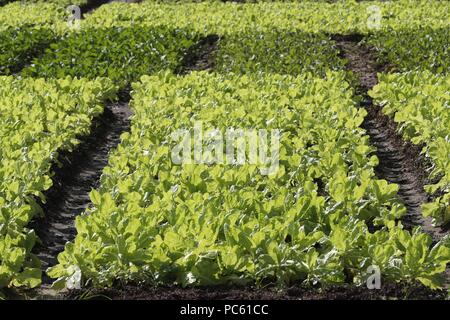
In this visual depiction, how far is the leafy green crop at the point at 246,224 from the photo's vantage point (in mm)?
5543

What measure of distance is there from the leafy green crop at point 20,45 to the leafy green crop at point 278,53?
392 centimetres

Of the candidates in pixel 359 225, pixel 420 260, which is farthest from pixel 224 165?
pixel 420 260

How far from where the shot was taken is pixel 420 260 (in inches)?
215

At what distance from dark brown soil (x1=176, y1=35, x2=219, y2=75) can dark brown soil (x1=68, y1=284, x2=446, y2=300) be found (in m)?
9.41

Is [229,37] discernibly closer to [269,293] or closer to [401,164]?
[401,164]

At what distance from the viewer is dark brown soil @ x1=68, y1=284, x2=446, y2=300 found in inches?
210

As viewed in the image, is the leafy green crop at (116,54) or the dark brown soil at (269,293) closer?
the dark brown soil at (269,293)

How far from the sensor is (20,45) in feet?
56.4

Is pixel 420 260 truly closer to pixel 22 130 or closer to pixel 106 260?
pixel 106 260

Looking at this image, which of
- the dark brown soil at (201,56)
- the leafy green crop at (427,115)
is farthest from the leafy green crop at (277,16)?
the leafy green crop at (427,115)

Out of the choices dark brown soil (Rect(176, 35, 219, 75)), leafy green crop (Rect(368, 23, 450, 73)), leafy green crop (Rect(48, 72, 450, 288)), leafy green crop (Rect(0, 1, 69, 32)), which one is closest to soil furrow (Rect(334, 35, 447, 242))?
leafy green crop (Rect(48, 72, 450, 288))

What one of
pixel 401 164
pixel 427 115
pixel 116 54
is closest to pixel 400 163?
pixel 401 164

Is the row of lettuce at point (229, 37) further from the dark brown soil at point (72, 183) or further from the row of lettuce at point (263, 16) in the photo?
the dark brown soil at point (72, 183)

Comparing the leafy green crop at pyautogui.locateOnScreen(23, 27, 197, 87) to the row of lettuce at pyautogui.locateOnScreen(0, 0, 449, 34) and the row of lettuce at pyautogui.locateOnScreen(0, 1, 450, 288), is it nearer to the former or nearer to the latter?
the row of lettuce at pyautogui.locateOnScreen(0, 1, 450, 288)
